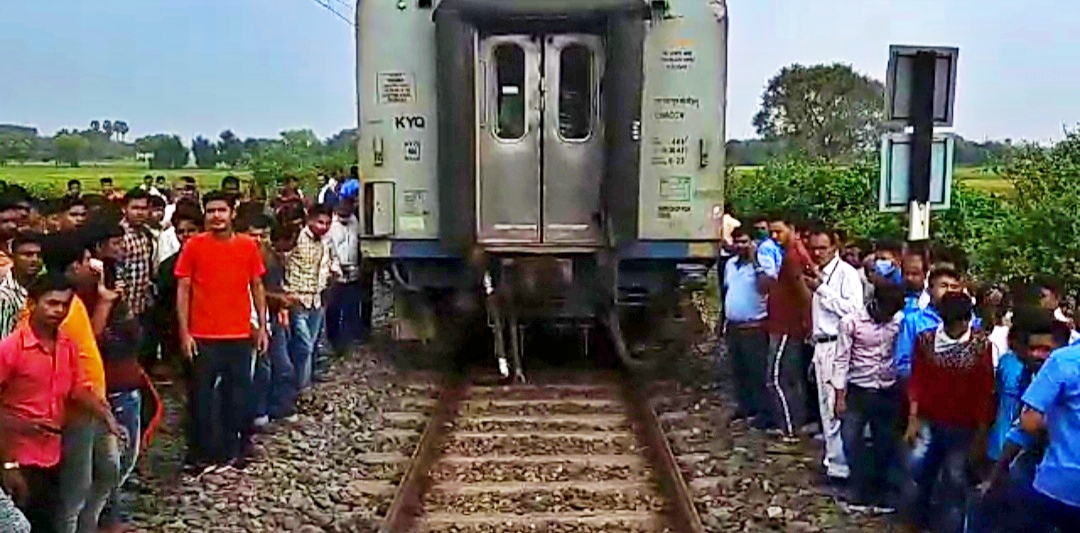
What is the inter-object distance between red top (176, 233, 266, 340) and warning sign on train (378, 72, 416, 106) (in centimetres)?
416

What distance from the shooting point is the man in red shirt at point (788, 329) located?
9.94 meters

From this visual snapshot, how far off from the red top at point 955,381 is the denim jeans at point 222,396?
13.0 feet

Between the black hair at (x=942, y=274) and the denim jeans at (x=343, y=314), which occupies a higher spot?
the black hair at (x=942, y=274)

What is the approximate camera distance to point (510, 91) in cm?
1310

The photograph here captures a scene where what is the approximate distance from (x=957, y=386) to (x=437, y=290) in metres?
7.61

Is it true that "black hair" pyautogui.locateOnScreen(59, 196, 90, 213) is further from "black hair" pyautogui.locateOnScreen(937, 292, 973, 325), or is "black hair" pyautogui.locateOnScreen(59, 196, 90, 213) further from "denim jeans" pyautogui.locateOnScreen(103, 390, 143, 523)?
"black hair" pyautogui.locateOnScreen(937, 292, 973, 325)

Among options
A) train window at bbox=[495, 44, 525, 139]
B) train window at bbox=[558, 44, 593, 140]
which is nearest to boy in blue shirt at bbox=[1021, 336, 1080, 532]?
train window at bbox=[558, 44, 593, 140]

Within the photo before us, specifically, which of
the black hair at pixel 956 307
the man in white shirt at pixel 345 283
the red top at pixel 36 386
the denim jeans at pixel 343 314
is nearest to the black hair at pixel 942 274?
the black hair at pixel 956 307

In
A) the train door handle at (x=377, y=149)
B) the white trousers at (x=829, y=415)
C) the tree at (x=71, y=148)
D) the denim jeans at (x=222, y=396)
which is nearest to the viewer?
the white trousers at (x=829, y=415)

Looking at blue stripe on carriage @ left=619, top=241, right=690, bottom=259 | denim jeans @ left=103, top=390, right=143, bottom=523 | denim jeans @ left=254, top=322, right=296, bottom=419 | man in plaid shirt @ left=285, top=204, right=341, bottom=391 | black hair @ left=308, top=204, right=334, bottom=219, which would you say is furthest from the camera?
blue stripe on carriage @ left=619, top=241, right=690, bottom=259

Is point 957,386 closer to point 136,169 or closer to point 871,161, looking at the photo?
point 871,161

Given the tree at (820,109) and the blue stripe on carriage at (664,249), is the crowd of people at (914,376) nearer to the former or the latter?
the blue stripe on carriage at (664,249)

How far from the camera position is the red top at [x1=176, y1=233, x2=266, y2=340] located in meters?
8.91

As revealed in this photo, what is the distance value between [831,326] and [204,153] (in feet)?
122
